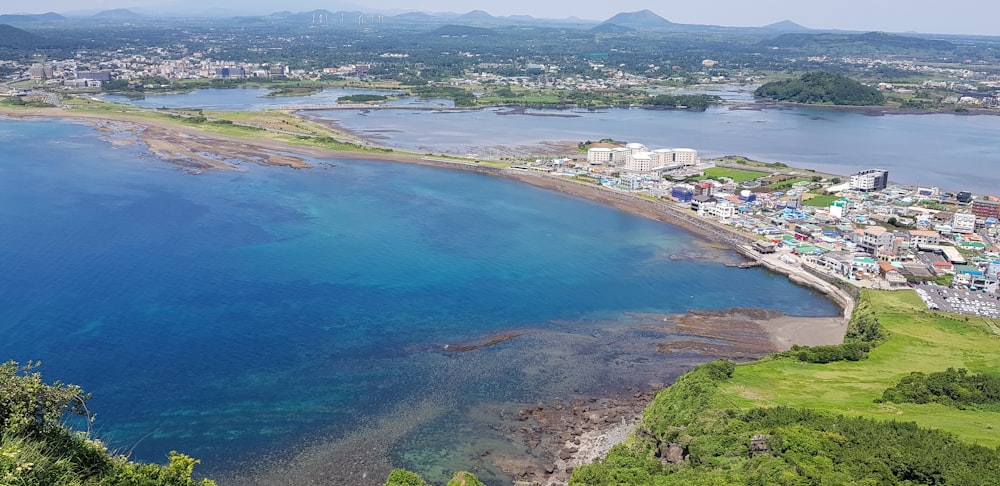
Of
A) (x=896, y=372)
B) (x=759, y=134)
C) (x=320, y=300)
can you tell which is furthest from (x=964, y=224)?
(x=759, y=134)

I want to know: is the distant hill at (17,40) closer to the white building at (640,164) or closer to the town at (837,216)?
the town at (837,216)

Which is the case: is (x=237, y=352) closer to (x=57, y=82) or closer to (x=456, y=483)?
(x=456, y=483)

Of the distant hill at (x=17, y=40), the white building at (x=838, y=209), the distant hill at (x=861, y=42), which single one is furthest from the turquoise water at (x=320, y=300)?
the distant hill at (x=861, y=42)

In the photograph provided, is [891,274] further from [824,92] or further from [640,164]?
[824,92]

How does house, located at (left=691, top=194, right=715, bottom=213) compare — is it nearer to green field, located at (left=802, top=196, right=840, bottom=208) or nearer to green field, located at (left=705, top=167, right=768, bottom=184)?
green field, located at (left=802, top=196, right=840, bottom=208)

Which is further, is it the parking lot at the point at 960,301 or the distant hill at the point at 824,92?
the distant hill at the point at 824,92
